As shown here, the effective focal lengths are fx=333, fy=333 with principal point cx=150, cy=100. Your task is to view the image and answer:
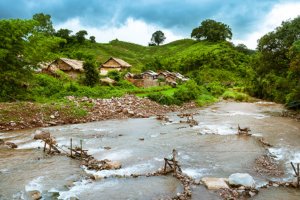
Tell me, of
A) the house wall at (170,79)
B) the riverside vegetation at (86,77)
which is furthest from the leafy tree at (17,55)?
the house wall at (170,79)

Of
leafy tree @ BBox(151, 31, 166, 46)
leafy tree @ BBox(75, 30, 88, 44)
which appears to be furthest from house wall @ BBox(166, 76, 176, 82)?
leafy tree @ BBox(151, 31, 166, 46)

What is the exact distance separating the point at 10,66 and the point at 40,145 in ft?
48.4

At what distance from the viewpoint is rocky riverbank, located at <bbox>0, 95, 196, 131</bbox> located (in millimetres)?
27125

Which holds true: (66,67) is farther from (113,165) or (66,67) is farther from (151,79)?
(113,165)

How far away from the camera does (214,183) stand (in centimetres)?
1334

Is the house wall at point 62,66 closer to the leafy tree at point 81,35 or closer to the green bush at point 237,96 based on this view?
the green bush at point 237,96

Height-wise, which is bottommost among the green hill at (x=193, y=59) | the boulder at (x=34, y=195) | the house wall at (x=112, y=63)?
the boulder at (x=34, y=195)

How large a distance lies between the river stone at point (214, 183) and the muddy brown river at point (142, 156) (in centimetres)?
40

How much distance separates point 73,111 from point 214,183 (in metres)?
19.9

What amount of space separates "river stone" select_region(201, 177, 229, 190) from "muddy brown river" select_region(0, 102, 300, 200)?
400mm

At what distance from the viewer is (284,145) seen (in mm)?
20719

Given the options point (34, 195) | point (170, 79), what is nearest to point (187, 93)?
point (170, 79)

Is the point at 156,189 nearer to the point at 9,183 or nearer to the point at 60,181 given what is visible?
the point at 60,181

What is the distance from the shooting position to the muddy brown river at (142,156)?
1322cm
